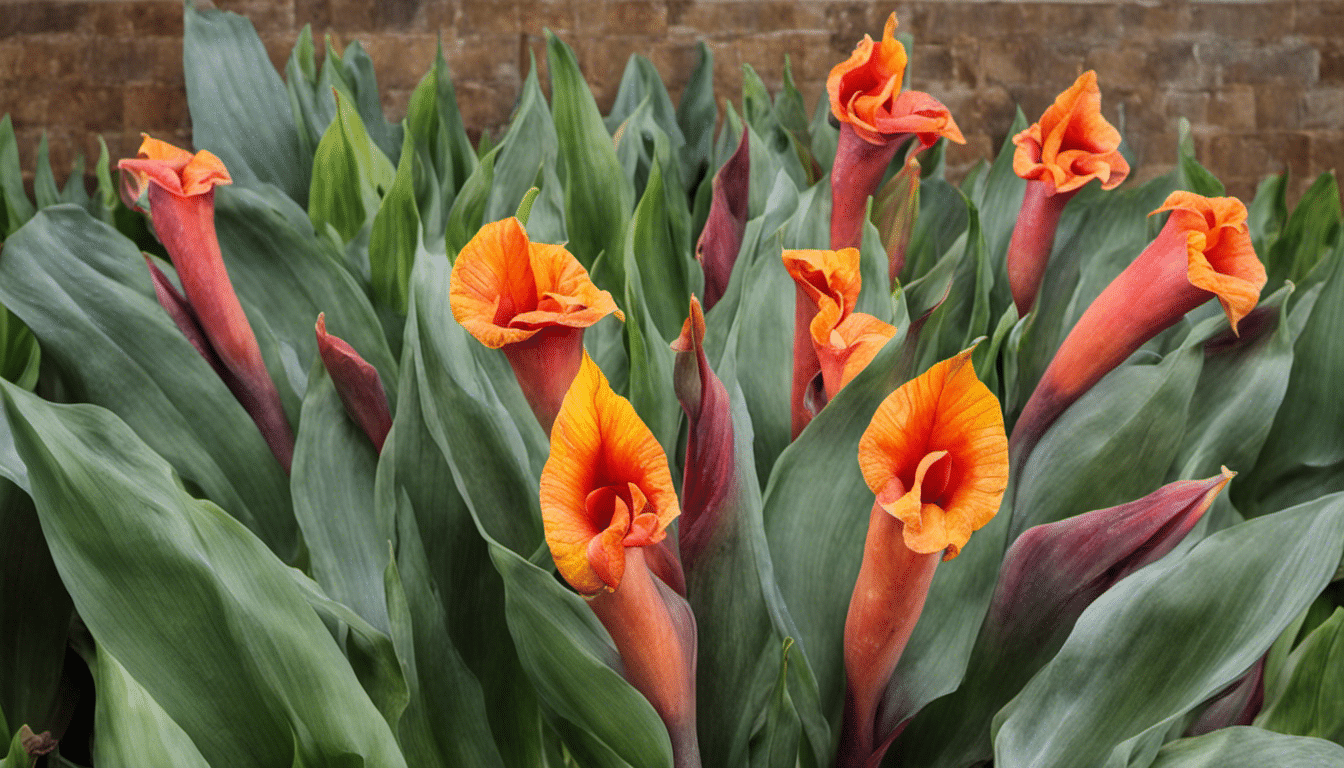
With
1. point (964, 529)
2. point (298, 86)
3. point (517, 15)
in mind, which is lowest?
point (964, 529)

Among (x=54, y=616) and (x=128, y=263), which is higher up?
(x=128, y=263)

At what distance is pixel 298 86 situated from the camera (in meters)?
0.73

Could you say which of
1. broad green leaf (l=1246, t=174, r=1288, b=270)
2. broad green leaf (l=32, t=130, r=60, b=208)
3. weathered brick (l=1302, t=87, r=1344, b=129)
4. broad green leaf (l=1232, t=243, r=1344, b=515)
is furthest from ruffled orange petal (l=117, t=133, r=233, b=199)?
weathered brick (l=1302, t=87, r=1344, b=129)

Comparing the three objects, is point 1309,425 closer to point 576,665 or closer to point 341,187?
point 576,665

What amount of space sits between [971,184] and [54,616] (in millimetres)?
665

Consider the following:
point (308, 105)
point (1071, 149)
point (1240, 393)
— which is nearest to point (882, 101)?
point (1071, 149)

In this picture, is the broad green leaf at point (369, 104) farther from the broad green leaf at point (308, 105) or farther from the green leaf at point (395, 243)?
the green leaf at point (395, 243)

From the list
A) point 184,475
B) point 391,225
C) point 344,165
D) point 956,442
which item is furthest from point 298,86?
point 956,442

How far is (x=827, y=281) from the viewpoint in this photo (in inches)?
12.2

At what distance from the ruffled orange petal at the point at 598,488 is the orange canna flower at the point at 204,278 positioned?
0.25 meters

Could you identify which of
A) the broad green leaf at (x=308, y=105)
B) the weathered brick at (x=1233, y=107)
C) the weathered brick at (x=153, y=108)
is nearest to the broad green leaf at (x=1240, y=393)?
the broad green leaf at (x=308, y=105)

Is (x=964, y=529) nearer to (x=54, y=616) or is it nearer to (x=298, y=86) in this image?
(x=54, y=616)

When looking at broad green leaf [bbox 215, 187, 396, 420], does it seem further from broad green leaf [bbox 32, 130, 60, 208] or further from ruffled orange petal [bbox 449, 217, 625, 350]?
broad green leaf [bbox 32, 130, 60, 208]

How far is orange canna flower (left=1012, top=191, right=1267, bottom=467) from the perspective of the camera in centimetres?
33
